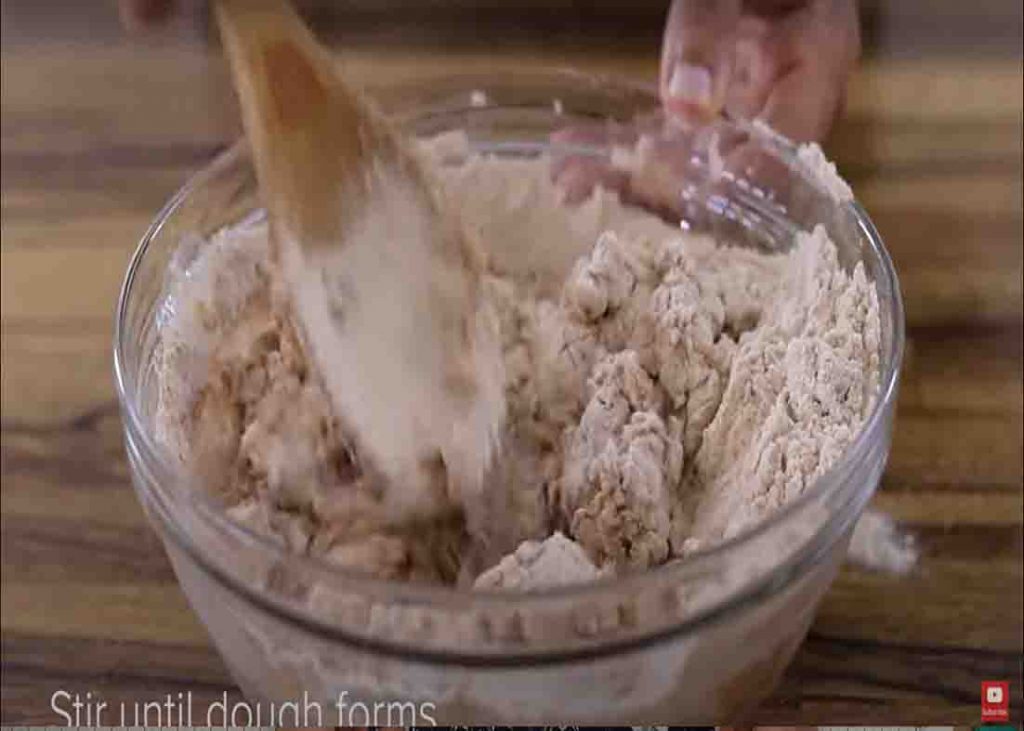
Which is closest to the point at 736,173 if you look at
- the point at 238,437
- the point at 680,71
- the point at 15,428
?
the point at 680,71

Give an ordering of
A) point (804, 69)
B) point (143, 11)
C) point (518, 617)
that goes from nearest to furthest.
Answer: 1. point (518, 617)
2. point (143, 11)
3. point (804, 69)

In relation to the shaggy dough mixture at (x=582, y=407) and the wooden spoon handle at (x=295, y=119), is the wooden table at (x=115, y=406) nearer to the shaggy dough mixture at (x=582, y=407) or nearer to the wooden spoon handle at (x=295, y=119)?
the shaggy dough mixture at (x=582, y=407)

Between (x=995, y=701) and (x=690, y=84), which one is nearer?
(x=995, y=701)

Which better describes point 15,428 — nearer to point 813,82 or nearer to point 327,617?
point 327,617

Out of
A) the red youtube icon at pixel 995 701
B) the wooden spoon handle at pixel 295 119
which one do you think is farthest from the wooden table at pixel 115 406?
the wooden spoon handle at pixel 295 119

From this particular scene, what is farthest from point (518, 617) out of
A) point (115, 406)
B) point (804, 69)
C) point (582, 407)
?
point (804, 69)

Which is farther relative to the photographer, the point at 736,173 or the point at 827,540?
the point at 736,173

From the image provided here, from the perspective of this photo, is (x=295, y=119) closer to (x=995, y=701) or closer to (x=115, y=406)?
(x=115, y=406)

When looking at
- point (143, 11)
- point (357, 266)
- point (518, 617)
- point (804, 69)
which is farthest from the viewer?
point (804, 69)
